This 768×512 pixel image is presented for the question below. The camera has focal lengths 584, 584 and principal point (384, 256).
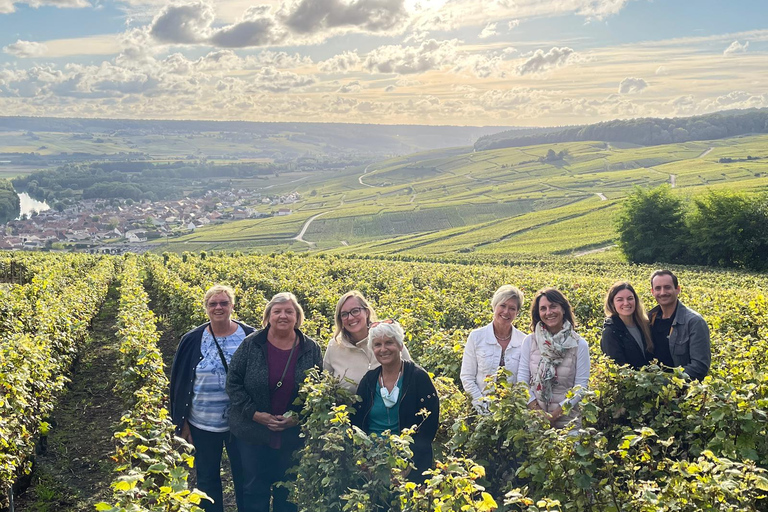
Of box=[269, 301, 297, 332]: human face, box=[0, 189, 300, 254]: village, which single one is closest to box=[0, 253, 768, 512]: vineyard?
box=[269, 301, 297, 332]: human face

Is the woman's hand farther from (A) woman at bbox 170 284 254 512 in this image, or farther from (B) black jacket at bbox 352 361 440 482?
(B) black jacket at bbox 352 361 440 482

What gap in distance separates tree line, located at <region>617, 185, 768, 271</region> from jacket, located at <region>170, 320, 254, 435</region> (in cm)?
5149

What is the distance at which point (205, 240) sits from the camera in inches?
5428

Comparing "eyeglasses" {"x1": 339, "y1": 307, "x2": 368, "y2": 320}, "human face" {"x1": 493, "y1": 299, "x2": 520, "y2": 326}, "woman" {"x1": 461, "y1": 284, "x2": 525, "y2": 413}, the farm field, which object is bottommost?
the farm field

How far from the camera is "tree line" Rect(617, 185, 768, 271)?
4775 cm

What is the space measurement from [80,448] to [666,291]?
904 centimetres

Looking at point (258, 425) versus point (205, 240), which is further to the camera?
point (205, 240)

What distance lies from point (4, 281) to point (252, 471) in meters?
32.0

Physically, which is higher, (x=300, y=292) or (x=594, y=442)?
(x=594, y=442)

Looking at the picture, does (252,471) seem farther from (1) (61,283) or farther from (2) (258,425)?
(1) (61,283)

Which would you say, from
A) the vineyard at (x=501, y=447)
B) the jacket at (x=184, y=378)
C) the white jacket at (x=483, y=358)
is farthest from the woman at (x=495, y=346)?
the jacket at (x=184, y=378)

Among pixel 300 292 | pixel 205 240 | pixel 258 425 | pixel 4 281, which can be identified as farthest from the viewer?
pixel 205 240

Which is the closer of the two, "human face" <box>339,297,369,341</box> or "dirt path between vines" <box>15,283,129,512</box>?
"human face" <box>339,297,369,341</box>

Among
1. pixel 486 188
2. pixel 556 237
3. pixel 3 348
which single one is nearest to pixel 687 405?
pixel 3 348
